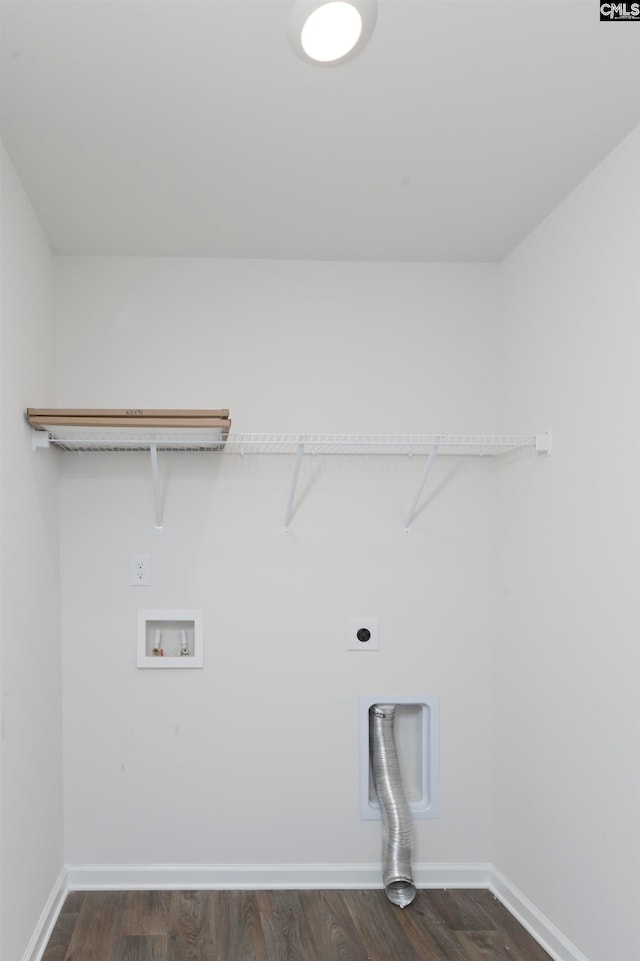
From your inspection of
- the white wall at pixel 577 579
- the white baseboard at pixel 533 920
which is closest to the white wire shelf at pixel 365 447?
the white wall at pixel 577 579

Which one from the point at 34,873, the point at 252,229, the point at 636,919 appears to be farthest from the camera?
the point at 252,229

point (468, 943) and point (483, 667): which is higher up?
point (483, 667)

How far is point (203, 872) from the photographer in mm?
2723

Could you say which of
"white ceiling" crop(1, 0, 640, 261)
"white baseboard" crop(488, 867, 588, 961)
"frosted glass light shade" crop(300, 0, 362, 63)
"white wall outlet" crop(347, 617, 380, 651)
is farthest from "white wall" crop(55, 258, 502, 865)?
"frosted glass light shade" crop(300, 0, 362, 63)

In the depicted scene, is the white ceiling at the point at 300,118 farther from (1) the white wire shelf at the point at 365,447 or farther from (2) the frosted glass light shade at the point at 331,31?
(1) the white wire shelf at the point at 365,447

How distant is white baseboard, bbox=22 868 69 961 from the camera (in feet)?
7.24

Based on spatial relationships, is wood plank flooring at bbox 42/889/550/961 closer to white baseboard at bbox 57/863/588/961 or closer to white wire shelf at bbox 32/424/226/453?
white baseboard at bbox 57/863/588/961

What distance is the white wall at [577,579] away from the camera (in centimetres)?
191

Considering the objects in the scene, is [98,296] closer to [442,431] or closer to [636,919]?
[442,431]

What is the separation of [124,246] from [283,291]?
617 mm

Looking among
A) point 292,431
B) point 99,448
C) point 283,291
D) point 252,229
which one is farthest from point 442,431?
point 99,448

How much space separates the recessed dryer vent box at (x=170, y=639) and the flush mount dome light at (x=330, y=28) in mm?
1938

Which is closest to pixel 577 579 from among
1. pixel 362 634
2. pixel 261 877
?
pixel 362 634

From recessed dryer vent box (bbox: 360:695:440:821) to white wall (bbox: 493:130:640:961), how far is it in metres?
0.25
